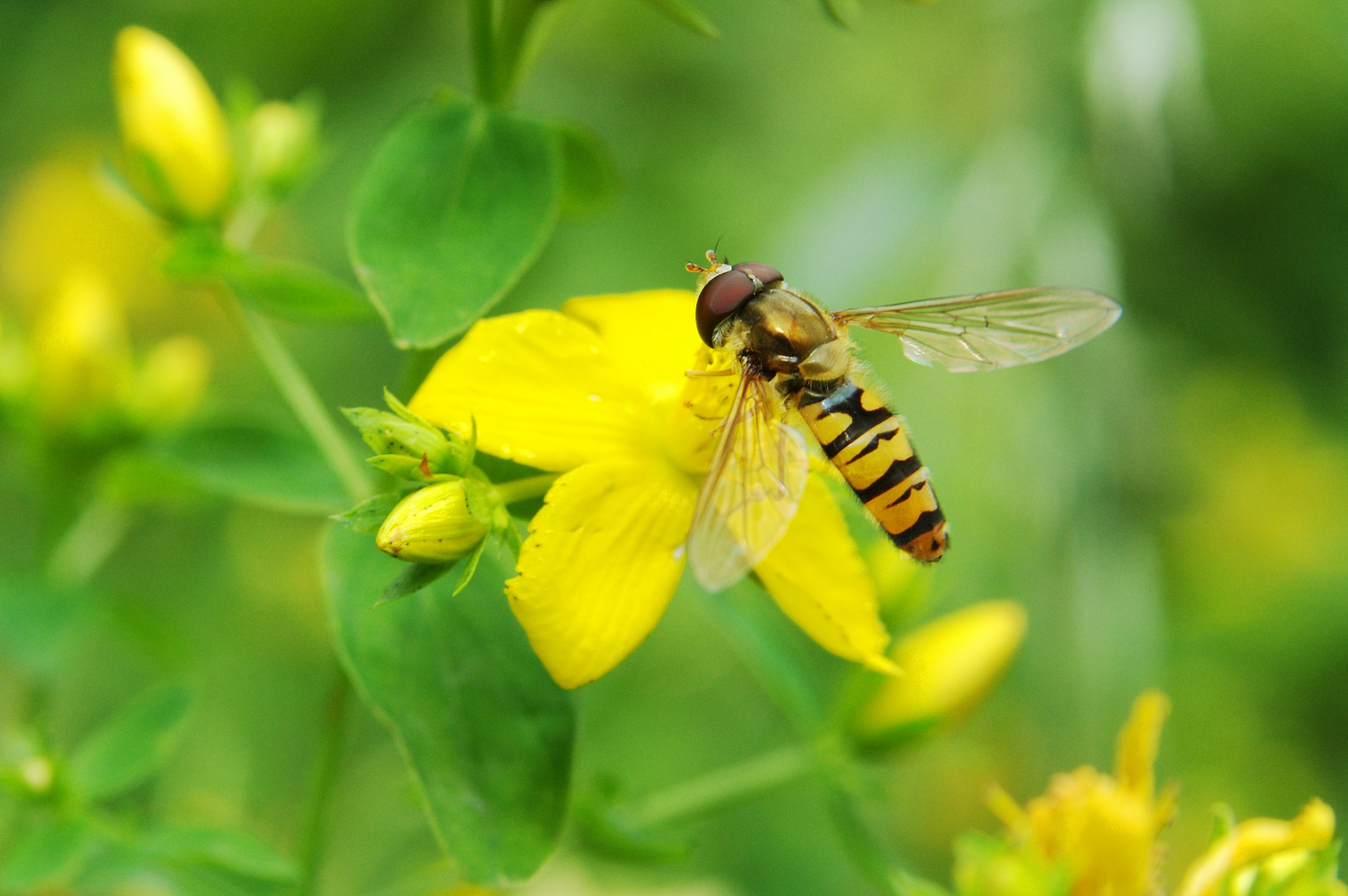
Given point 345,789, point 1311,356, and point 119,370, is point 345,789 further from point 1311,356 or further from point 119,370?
point 1311,356

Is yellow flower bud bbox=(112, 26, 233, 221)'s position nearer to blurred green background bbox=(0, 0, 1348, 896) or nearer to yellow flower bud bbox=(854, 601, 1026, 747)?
blurred green background bbox=(0, 0, 1348, 896)

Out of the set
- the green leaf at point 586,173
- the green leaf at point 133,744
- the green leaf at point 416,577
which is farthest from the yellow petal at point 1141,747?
the green leaf at point 133,744

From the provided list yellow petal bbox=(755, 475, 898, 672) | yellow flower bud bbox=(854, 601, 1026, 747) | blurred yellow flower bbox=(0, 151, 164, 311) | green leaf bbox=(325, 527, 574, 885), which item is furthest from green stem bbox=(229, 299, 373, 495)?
blurred yellow flower bbox=(0, 151, 164, 311)

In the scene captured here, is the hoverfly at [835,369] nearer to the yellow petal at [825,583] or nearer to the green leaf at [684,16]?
the yellow petal at [825,583]

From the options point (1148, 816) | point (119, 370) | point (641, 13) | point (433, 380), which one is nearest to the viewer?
point (433, 380)

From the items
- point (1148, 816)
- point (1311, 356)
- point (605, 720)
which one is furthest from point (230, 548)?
point (1311, 356)

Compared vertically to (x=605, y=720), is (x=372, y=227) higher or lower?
higher
